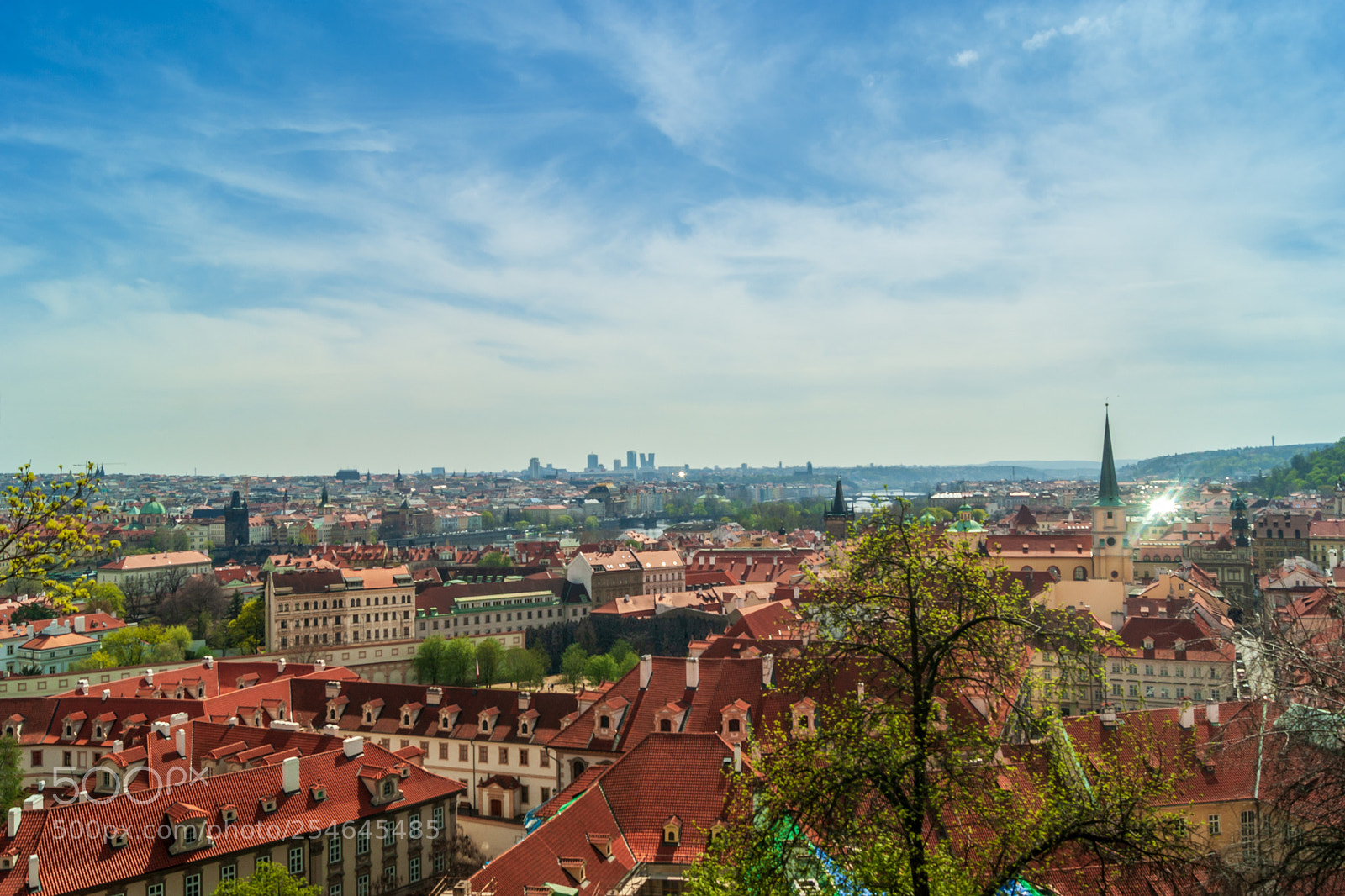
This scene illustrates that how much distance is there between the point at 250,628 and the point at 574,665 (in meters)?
30.8

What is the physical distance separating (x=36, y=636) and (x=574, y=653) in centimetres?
4274

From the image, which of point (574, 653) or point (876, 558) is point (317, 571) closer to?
point (574, 653)

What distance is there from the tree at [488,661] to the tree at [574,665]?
194 inches

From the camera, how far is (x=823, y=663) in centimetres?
1487

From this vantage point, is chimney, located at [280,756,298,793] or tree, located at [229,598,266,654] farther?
tree, located at [229,598,266,654]

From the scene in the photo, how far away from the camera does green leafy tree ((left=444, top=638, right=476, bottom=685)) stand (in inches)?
2881

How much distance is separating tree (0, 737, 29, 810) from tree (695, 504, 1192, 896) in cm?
3444

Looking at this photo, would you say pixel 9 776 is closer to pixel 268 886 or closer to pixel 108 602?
pixel 268 886

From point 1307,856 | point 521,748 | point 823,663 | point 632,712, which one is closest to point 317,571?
point 521,748

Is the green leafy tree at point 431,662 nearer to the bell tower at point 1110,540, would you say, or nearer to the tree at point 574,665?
the tree at point 574,665

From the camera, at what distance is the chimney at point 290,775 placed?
31406mm

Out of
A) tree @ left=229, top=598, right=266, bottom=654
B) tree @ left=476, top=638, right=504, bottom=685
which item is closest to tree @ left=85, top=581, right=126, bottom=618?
tree @ left=229, top=598, right=266, bottom=654

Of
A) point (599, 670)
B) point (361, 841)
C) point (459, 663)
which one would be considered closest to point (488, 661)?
point (459, 663)

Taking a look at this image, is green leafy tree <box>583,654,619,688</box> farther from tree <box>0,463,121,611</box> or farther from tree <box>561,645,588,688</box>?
tree <box>0,463,121,611</box>
